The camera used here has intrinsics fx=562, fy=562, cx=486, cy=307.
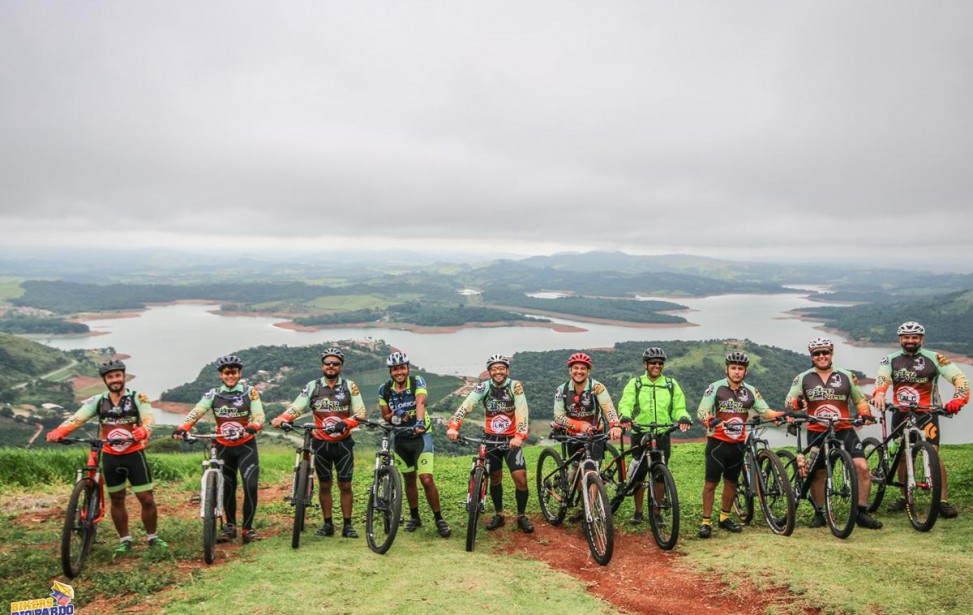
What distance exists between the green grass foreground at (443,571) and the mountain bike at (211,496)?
0.87 feet

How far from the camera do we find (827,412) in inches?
287

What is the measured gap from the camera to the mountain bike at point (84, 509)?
6.16 metres

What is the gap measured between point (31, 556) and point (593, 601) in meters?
6.48

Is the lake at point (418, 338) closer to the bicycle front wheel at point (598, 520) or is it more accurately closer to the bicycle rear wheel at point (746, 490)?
the bicycle rear wheel at point (746, 490)

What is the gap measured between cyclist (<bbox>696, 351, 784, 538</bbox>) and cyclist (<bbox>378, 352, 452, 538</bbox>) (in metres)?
3.60

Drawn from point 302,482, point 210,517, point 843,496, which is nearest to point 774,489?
point 843,496

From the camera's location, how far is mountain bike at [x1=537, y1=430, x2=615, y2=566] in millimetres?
6547

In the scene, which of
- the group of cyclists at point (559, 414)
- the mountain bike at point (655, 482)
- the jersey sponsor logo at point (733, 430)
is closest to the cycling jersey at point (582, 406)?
the group of cyclists at point (559, 414)

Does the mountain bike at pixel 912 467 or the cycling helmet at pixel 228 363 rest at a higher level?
the cycling helmet at pixel 228 363

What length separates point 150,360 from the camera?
101 m

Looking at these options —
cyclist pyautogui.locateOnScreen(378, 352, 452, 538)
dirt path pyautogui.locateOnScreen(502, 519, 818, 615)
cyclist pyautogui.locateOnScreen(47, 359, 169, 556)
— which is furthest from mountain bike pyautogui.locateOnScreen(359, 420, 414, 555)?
cyclist pyautogui.locateOnScreen(47, 359, 169, 556)

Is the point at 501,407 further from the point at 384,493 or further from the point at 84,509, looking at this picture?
the point at 84,509

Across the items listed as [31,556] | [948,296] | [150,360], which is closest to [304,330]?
[150,360]

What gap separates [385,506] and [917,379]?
7.19 metres
